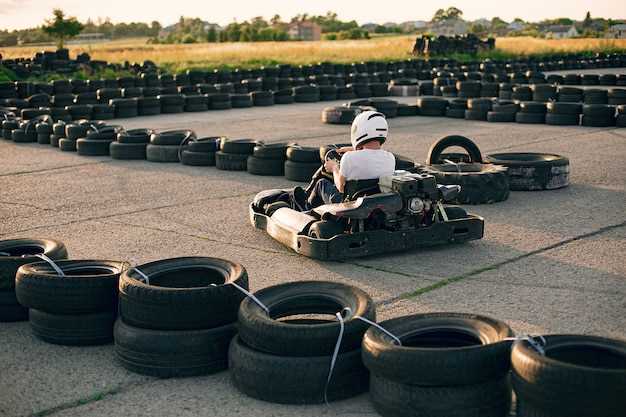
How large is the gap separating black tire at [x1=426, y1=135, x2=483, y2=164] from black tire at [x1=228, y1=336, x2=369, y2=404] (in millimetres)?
5030

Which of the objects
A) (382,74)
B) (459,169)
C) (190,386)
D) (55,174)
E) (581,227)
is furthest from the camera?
(382,74)

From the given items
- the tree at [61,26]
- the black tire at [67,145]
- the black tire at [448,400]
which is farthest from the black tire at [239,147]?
the tree at [61,26]

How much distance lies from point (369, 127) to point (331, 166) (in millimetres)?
646

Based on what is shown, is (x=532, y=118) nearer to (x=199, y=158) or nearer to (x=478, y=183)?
(x=199, y=158)

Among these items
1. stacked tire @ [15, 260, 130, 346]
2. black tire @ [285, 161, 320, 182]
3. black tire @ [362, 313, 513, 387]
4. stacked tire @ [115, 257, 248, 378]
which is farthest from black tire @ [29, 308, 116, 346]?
black tire @ [285, 161, 320, 182]

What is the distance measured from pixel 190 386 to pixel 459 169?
201 inches

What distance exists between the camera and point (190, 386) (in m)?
4.21

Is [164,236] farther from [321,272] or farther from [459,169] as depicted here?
[459,169]

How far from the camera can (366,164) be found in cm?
625

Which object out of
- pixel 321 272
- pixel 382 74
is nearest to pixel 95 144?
pixel 321 272

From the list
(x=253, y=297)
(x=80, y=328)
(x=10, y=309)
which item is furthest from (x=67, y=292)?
(x=253, y=297)

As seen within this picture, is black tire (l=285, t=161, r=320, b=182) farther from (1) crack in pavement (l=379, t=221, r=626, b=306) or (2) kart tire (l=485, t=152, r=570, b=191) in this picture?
(1) crack in pavement (l=379, t=221, r=626, b=306)

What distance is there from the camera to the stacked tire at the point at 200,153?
448 inches

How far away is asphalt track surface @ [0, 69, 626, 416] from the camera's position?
4156 millimetres
